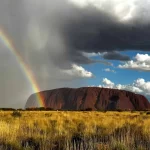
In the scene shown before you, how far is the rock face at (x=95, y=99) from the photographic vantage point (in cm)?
17012

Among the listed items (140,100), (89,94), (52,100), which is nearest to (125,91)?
(140,100)

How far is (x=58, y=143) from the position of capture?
1169cm

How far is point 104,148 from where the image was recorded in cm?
974

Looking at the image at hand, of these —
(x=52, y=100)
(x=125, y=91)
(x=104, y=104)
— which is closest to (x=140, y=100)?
(x=125, y=91)

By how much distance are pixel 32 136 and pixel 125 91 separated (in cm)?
17090

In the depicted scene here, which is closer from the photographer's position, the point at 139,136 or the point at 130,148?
the point at 130,148

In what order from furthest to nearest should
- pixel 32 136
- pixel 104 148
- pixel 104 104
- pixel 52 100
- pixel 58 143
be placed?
pixel 52 100 → pixel 104 104 → pixel 32 136 → pixel 58 143 → pixel 104 148

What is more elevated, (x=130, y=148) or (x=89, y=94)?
(x=89, y=94)

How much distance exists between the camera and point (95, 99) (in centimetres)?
17612

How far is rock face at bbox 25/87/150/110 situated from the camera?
558 feet

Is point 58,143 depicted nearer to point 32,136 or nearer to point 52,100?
point 32,136

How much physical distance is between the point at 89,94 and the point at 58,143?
546 feet

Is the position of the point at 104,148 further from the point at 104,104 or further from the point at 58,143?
the point at 104,104

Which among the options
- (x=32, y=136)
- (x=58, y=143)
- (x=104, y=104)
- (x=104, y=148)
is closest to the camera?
(x=104, y=148)
